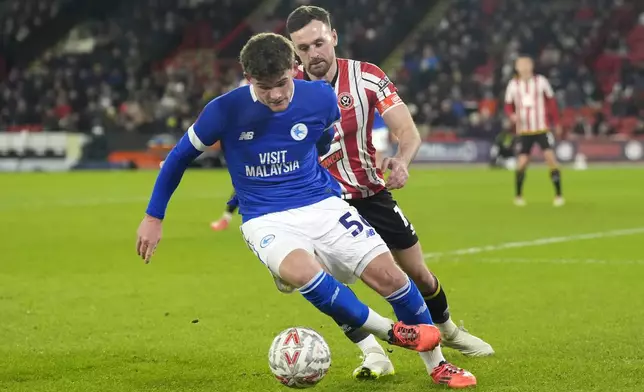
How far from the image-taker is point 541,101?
16.9m

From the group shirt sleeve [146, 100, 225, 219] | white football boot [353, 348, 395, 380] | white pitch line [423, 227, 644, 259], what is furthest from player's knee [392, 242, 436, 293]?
white pitch line [423, 227, 644, 259]

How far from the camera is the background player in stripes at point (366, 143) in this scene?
5.86 m

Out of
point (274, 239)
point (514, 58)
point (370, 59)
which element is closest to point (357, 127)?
point (274, 239)

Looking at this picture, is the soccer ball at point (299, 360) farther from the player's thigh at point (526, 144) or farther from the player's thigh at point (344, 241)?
the player's thigh at point (526, 144)

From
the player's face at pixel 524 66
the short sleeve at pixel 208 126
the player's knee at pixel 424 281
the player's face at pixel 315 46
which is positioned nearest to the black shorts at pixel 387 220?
the player's knee at pixel 424 281

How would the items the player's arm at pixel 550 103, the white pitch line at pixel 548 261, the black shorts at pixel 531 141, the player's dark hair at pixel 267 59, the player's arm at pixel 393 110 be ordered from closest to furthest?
the player's dark hair at pixel 267 59, the player's arm at pixel 393 110, the white pitch line at pixel 548 261, the black shorts at pixel 531 141, the player's arm at pixel 550 103

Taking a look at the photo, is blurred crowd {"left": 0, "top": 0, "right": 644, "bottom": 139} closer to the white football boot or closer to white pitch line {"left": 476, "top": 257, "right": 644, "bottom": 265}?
white pitch line {"left": 476, "top": 257, "right": 644, "bottom": 265}

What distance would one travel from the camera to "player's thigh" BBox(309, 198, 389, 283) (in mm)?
5113

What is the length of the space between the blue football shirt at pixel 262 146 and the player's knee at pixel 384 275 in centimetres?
43

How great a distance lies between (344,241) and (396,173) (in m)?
0.44

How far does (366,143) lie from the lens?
20.0 ft

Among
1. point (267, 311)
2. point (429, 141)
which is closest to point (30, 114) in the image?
point (429, 141)

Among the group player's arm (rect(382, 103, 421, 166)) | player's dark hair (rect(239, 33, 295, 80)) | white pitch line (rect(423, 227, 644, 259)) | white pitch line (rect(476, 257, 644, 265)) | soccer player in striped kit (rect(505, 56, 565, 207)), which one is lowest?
white pitch line (rect(423, 227, 644, 259))

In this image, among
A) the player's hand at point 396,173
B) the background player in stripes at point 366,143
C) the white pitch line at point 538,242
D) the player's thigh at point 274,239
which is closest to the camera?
Result: the player's thigh at point 274,239
